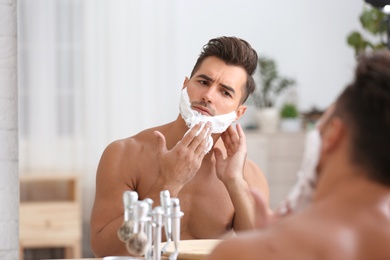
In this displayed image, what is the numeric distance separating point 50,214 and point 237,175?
196cm

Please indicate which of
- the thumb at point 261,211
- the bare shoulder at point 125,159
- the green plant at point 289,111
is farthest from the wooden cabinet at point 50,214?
the thumb at point 261,211

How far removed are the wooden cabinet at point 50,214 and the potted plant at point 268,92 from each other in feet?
4.56

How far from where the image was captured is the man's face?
2135 mm

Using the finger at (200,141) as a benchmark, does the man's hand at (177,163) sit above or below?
below

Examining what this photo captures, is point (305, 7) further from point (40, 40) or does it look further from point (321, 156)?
point (321, 156)

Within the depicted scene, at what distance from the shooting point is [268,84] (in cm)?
532

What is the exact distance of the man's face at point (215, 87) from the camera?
7.00 ft

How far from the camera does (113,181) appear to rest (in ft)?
6.89

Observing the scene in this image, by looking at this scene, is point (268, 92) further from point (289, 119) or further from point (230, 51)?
point (230, 51)

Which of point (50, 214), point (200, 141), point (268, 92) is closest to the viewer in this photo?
point (200, 141)

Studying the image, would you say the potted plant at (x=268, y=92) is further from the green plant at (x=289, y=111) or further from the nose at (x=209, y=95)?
the nose at (x=209, y=95)

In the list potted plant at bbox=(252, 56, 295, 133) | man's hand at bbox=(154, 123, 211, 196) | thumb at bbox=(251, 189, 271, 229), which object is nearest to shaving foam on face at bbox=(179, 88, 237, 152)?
man's hand at bbox=(154, 123, 211, 196)

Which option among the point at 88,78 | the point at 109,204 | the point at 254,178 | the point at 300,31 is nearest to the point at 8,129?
the point at 109,204

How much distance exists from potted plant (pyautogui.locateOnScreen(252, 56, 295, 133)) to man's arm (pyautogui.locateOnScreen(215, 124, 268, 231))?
313cm
